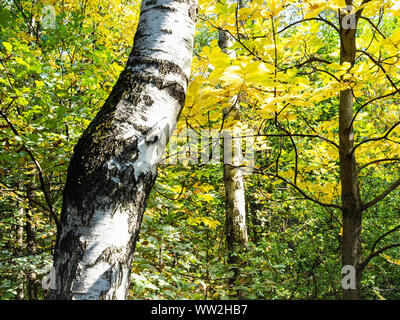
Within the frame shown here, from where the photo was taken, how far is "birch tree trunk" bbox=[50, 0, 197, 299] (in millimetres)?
672

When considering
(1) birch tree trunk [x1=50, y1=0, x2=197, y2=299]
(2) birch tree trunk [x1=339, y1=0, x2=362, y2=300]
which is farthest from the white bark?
(1) birch tree trunk [x1=50, y1=0, x2=197, y2=299]

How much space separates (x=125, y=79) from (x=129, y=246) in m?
0.54

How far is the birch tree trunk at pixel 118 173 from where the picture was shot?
67cm

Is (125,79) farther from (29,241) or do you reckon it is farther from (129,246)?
(29,241)

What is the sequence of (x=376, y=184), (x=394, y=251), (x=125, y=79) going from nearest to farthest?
(x=125, y=79), (x=394, y=251), (x=376, y=184)

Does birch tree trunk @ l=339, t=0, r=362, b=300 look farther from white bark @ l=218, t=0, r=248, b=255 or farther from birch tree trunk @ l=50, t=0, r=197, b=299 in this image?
white bark @ l=218, t=0, r=248, b=255

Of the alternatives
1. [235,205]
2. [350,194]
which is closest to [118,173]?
[350,194]

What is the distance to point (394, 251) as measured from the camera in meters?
6.11

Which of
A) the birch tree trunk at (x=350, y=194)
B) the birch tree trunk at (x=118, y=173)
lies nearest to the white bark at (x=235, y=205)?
the birch tree trunk at (x=350, y=194)

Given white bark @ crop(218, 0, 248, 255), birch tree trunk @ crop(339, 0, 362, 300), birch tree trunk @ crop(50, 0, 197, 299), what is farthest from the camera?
white bark @ crop(218, 0, 248, 255)

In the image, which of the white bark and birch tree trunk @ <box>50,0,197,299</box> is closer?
birch tree trunk @ <box>50,0,197,299</box>

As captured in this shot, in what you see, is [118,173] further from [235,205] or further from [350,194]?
[235,205]

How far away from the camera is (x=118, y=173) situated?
28.6 inches
